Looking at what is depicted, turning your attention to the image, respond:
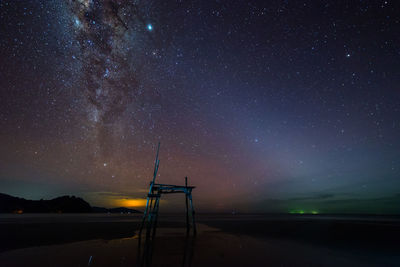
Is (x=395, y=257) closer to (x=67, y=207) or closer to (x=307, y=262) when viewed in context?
(x=307, y=262)

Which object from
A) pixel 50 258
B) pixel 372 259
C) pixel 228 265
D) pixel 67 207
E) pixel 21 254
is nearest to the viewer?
A: pixel 228 265

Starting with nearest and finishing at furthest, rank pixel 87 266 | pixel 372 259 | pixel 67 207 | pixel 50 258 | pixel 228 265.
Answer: pixel 87 266, pixel 228 265, pixel 50 258, pixel 372 259, pixel 67 207

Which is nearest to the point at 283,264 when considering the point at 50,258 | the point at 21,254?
the point at 50,258

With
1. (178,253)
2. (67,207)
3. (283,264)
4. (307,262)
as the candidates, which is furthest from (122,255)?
(67,207)

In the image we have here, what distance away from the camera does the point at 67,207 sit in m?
106

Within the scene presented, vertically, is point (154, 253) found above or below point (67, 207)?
below

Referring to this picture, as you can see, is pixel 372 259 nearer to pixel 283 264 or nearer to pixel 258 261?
pixel 283 264

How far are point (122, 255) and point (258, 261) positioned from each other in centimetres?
616

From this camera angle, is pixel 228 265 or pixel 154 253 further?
pixel 154 253

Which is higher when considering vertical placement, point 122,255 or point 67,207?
point 67,207

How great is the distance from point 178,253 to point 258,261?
12.3 feet

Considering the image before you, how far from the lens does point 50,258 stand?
8414 mm

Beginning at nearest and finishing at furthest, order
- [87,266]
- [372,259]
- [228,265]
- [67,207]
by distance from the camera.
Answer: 1. [87,266]
2. [228,265]
3. [372,259]
4. [67,207]

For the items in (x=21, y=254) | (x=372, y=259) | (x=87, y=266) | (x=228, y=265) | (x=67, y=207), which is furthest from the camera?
(x=67, y=207)
